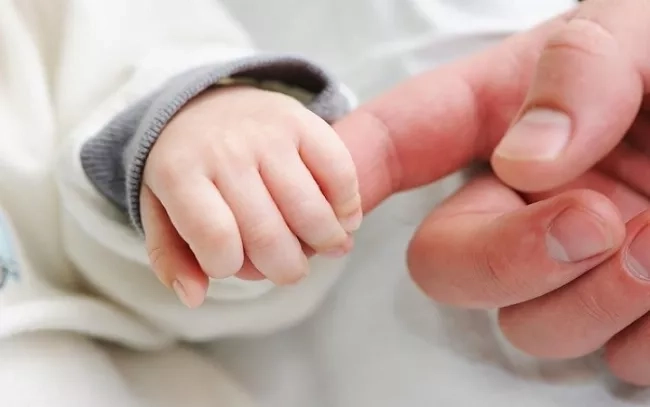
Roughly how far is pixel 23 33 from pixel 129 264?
179mm

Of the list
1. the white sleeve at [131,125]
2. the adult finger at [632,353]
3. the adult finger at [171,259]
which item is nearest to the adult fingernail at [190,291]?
the adult finger at [171,259]

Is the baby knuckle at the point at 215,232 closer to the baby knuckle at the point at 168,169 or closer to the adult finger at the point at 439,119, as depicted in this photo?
the baby knuckle at the point at 168,169

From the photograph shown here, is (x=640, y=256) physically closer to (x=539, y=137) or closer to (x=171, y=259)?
(x=539, y=137)

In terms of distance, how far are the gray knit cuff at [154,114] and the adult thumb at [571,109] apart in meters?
0.15

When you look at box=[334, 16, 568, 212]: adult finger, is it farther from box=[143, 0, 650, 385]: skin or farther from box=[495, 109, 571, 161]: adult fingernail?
box=[495, 109, 571, 161]: adult fingernail

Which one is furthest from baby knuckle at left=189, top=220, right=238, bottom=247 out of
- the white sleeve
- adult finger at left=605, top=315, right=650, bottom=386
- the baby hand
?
adult finger at left=605, top=315, right=650, bottom=386

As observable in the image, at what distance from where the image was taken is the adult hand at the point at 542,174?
1.36 ft

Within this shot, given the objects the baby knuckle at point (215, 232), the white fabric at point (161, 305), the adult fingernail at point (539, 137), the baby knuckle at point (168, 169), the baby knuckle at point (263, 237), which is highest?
the adult fingernail at point (539, 137)

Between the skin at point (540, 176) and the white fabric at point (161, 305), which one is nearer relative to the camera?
the skin at point (540, 176)

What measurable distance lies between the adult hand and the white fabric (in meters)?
0.05

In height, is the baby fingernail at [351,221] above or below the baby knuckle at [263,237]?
below

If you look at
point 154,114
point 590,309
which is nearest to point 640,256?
point 590,309

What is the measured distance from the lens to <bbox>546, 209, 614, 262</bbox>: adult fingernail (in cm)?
39

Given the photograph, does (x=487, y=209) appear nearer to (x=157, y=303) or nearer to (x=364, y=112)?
(x=364, y=112)
